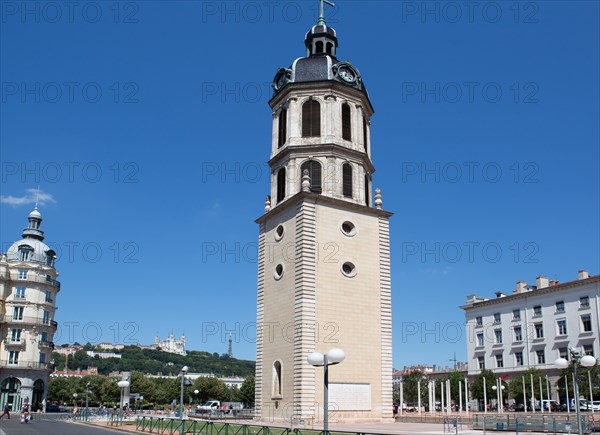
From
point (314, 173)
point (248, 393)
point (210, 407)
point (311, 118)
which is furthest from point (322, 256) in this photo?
point (248, 393)

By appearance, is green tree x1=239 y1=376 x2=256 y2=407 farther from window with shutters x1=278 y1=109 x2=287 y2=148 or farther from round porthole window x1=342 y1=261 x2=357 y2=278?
round porthole window x1=342 y1=261 x2=357 y2=278

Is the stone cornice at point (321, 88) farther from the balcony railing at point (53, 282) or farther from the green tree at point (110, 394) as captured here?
the green tree at point (110, 394)

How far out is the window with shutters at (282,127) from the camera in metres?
42.8

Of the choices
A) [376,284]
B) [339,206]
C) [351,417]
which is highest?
[339,206]

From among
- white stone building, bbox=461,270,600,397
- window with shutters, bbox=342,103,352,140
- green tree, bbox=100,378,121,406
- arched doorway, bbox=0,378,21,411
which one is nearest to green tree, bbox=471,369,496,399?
white stone building, bbox=461,270,600,397

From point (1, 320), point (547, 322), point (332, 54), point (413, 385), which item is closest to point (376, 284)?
point (332, 54)

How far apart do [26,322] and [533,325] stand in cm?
6006

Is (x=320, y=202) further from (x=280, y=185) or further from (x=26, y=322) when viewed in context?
(x=26, y=322)

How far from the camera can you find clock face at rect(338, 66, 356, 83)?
1671 inches

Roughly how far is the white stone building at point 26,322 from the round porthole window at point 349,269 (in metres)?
46.6

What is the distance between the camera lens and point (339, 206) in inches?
1567

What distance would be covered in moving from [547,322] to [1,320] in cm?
6318

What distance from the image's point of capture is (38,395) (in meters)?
71.3

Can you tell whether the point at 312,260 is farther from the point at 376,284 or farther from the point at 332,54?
the point at 332,54
